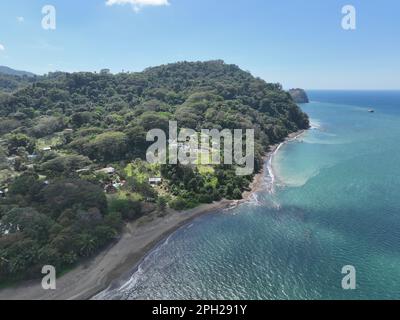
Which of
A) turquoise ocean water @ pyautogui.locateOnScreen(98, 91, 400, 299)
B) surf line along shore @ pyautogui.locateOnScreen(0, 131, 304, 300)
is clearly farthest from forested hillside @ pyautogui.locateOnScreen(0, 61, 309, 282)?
turquoise ocean water @ pyautogui.locateOnScreen(98, 91, 400, 299)

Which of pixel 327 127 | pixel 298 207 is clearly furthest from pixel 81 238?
pixel 327 127

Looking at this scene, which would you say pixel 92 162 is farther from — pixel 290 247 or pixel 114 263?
pixel 290 247

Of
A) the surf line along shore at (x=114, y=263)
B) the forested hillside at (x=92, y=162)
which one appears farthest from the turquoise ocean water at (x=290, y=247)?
the forested hillside at (x=92, y=162)

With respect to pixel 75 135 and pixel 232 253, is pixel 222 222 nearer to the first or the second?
pixel 232 253

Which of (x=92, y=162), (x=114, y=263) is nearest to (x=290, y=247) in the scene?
(x=114, y=263)

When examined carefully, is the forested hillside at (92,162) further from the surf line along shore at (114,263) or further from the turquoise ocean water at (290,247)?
the turquoise ocean water at (290,247)

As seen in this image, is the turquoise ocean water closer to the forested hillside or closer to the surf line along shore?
the surf line along shore
